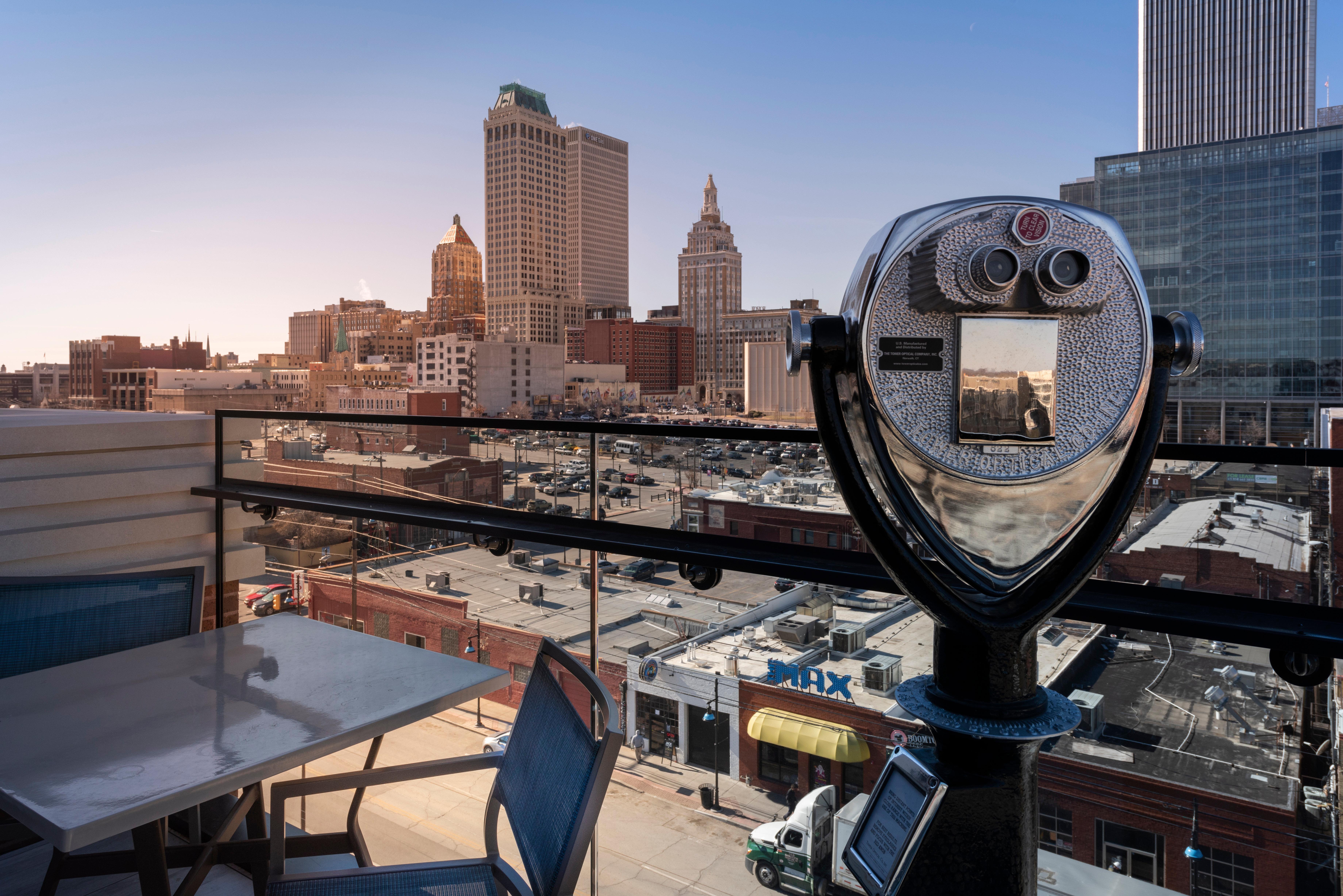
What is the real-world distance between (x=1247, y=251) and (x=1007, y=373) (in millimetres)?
50336

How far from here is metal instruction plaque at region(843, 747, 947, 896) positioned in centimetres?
66

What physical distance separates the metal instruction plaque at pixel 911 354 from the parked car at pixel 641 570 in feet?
3.24

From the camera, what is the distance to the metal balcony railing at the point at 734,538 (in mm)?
958

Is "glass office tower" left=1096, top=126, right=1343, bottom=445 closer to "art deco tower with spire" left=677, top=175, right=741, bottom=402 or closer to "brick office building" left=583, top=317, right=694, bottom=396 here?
"brick office building" left=583, top=317, right=694, bottom=396

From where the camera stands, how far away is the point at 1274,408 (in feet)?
114

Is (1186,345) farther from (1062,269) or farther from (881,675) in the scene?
(881,675)

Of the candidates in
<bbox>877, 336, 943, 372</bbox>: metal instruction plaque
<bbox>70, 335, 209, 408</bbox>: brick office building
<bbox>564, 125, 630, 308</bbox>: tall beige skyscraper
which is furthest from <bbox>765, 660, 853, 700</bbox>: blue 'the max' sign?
<bbox>564, 125, 630, 308</bbox>: tall beige skyscraper

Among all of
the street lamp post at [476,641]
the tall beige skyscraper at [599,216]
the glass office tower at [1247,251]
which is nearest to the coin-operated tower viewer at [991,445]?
the street lamp post at [476,641]

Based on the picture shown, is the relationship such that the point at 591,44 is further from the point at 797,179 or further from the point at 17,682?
the point at 17,682

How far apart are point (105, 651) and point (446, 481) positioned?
0.86 meters

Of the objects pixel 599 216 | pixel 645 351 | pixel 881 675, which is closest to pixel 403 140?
pixel 599 216

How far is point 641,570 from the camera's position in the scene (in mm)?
1620

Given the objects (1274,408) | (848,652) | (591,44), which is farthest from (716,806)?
(591,44)

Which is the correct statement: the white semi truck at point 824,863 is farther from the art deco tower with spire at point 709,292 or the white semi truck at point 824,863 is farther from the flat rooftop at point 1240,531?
the art deco tower with spire at point 709,292
